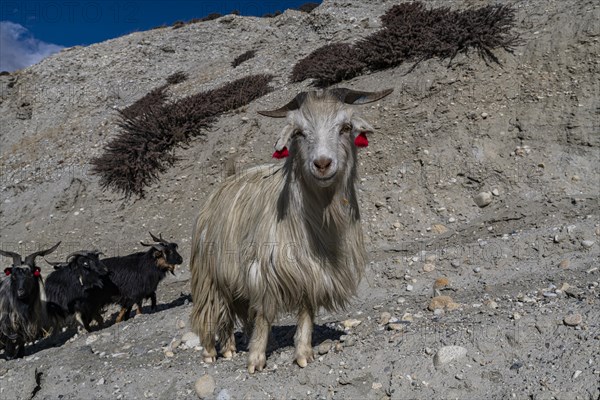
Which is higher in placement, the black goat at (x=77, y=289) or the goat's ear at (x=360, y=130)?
the goat's ear at (x=360, y=130)

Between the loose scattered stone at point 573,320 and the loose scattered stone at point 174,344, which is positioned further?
the loose scattered stone at point 174,344

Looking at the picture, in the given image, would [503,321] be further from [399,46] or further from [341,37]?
[341,37]

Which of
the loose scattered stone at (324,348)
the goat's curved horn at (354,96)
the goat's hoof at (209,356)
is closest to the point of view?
the goat's curved horn at (354,96)

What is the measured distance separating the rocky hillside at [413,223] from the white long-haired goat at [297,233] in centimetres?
46

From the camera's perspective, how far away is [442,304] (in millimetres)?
5238

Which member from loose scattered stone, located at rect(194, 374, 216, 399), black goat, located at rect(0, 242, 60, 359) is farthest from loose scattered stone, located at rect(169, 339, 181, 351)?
black goat, located at rect(0, 242, 60, 359)

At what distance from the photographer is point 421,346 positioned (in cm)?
402

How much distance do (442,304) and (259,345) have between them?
2.17 m

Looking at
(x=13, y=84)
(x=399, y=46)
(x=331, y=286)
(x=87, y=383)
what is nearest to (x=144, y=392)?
(x=87, y=383)

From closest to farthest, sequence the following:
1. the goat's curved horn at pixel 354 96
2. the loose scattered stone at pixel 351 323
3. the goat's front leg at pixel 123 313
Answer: the goat's curved horn at pixel 354 96, the loose scattered stone at pixel 351 323, the goat's front leg at pixel 123 313

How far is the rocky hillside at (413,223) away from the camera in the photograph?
3832 mm

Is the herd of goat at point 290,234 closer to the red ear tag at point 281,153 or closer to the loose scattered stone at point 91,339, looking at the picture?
the red ear tag at point 281,153

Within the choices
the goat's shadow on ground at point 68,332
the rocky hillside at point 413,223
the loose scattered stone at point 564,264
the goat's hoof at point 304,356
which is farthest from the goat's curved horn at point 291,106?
the goat's shadow on ground at point 68,332

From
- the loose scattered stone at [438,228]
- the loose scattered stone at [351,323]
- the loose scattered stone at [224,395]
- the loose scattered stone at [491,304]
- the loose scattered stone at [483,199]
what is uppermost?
the loose scattered stone at [483,199]
